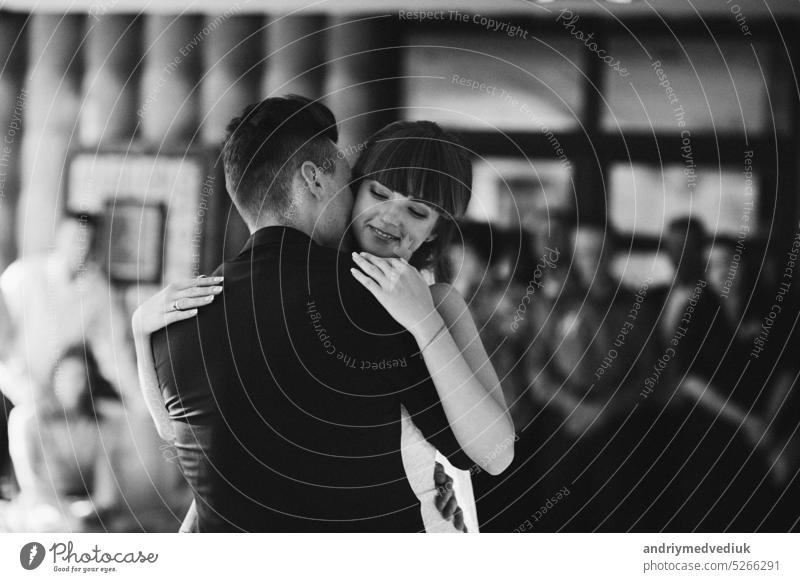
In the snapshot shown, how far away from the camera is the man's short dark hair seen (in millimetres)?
1486

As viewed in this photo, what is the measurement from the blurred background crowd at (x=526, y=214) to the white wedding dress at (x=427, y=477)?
0.23 ft

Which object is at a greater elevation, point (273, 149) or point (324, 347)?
point (273, 149)

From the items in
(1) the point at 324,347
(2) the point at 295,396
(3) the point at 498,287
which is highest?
(3) the point at 498,287

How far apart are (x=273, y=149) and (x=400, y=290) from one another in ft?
1.21

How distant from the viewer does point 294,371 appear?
1480 mm

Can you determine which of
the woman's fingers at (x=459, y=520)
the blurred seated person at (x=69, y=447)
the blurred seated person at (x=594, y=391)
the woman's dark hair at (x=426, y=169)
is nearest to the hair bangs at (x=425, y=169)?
the woman's dark hair at (x=426, y=169)

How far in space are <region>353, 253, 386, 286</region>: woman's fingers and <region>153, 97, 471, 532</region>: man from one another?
3 centimetres

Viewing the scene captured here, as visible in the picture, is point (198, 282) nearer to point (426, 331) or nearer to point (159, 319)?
point (159, 319)

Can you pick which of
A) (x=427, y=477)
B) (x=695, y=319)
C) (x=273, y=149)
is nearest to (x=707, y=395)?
(x=695, y=319)

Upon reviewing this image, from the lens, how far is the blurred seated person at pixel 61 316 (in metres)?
1.59

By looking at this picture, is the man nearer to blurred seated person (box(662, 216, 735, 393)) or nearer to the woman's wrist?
→ the woman's wrist

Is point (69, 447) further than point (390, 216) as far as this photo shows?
Yes

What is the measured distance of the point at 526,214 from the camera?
1.56 m

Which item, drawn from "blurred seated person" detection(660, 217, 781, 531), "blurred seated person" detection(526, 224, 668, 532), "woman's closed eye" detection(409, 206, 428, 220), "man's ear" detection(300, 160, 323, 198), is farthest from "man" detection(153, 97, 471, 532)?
Answer: "blurred seated person" detection(660, 217, 781, 531)
